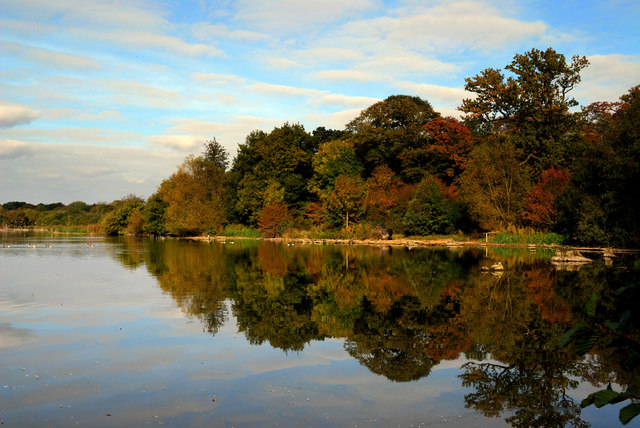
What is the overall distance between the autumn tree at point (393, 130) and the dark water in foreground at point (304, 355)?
127ft

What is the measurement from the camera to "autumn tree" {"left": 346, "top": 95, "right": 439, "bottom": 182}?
55469 millimetres

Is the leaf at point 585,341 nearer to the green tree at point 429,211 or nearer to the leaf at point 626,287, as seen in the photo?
A: the leaf at point 626,287

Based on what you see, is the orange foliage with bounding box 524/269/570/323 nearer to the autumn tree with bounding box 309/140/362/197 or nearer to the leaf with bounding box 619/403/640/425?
the leaf with bounding box 619/403/640/425

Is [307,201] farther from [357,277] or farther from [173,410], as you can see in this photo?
[173,410]

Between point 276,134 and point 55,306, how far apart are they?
49.6 metres

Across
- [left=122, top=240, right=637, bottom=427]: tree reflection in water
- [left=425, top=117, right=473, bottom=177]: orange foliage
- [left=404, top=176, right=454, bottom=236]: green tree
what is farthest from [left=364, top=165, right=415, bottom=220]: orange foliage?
[left=122, top=240, right=637, bottom=427]: tree reflection in water

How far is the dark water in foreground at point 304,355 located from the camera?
20.7ft

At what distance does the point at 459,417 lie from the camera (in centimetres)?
614

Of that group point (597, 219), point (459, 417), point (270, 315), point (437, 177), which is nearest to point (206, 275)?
point (270, 315)

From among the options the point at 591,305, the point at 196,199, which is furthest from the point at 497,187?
the point at 591,305

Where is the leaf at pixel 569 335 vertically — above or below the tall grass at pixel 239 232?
above

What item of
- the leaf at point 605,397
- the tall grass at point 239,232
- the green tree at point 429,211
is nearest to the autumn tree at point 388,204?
the green tree at point 429,211

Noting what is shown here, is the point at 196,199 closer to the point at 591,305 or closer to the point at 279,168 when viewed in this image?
the point at 279,168

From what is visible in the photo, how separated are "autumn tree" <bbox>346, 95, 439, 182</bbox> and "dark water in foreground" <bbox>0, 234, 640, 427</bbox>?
38.7m
